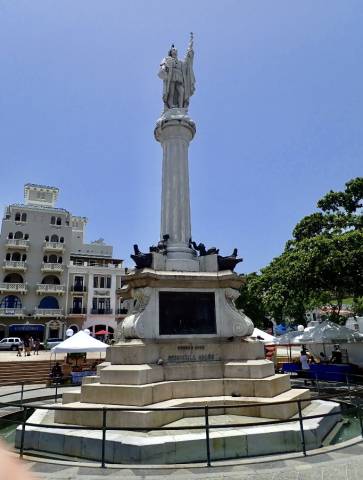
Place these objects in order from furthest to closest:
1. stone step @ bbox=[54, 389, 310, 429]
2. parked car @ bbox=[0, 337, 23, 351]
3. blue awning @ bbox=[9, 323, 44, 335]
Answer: blue awning @ bbox=[9, 323, 44, 335] → parked car @ bbox=[0, 337, 23, 351] → stone step @ bbox=[54, 389, 310, 429]

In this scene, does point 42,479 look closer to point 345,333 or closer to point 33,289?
point 345,333

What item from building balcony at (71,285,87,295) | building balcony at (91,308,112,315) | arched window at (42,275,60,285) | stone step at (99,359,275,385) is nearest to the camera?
stone step at (99,359,275,385)

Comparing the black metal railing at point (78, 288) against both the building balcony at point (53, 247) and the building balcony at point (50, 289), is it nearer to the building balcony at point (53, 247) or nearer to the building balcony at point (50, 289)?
the building balcony at point (50, 289)

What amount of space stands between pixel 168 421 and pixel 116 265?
154 feet

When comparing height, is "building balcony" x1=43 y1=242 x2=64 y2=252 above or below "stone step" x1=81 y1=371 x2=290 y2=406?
above

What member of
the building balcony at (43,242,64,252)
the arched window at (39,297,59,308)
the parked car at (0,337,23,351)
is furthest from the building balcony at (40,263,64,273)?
the parked car at (0,337,23,351)

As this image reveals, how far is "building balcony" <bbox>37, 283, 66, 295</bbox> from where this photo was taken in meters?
46.6

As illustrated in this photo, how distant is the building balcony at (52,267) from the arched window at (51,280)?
1.18 meters

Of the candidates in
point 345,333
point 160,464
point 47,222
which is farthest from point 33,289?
point 160,464

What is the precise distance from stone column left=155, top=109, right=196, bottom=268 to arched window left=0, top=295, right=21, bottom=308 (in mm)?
38392

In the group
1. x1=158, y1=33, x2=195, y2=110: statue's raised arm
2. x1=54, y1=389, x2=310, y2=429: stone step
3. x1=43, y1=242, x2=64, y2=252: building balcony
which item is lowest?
x1=54, y1=389, x2=310, y2=429: stone step

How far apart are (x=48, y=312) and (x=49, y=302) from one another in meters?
1.94

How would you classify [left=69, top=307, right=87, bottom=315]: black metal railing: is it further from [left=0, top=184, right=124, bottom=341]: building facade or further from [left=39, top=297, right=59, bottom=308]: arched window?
[left=39, top=297, right=59, bottom=308]: arched window

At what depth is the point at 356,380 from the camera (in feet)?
56.5
